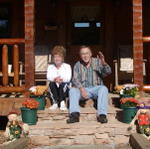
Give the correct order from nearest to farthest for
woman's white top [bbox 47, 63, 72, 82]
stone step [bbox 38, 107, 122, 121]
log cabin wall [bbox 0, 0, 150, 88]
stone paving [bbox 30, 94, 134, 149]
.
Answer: stone paving [bbox 30, 94, 134, 149]
stone step [bbox 38, 107, 122, 121]
woman's white top [bbox 47, 63, 72, 82]
log cabin wall [bbox 0, 0, 150, 88]

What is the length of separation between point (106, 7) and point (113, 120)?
13.2ft

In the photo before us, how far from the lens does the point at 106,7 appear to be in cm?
936

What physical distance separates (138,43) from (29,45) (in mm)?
1958

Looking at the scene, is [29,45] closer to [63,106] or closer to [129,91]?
[63,106]

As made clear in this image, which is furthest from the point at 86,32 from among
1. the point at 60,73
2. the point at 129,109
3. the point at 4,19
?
the point at 129,109

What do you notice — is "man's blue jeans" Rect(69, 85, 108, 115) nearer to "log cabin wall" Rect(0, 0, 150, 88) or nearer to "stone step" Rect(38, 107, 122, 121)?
"stone step" Rect(38, 107, 122, 121)

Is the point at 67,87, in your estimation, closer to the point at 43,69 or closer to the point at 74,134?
the point at 74,134

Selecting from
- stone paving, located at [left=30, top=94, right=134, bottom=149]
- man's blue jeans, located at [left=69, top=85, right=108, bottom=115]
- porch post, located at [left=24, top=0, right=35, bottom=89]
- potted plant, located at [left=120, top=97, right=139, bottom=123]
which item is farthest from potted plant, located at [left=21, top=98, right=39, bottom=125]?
potted plant, located at [left=120, top=97, right=139, bottom=123]

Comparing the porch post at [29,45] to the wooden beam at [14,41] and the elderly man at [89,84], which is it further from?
the elderly man at [89,84]

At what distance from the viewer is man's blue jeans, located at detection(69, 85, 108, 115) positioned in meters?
5.95

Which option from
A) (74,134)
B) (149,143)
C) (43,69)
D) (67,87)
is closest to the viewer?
(149,143)

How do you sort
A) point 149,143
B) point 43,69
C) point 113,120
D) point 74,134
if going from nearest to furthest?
1. point 149,143
2. point 74,134
3. point 113,120
4. point 43,69

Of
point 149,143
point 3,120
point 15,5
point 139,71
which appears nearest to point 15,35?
point 15,5

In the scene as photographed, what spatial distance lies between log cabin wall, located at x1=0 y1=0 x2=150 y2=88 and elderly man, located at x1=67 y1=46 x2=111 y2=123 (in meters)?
2.76
